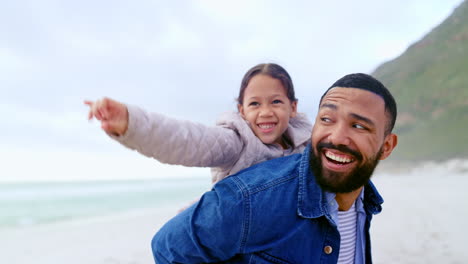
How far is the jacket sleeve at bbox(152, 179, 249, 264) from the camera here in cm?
189

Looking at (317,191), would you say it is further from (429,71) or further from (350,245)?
(429,71)

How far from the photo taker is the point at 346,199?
2301 mm

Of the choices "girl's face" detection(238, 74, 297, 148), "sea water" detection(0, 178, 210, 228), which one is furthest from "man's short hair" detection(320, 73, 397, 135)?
"sea water" detection(0, 178, 210, 228)

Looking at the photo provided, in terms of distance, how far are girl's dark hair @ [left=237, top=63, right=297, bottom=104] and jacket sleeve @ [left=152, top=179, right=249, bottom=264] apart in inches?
41.1

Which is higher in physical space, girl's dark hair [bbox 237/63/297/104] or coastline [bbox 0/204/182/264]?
girl's dark hair [bbox 237/63/297/104]

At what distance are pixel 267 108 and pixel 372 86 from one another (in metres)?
0.78

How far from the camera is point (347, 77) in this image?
86.9 inches

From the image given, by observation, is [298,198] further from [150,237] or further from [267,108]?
[150,237]

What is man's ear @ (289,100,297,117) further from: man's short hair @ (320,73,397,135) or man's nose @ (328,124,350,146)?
man's nose @ (328,124,350,146)

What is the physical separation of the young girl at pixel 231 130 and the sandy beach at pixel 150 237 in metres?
3.24

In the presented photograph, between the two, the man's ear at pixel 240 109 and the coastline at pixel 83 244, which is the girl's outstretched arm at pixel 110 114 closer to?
the man's ear at pixel 240 109

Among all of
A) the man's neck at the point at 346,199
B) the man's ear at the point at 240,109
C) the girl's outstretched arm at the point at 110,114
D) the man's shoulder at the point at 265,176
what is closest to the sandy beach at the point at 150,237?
the man's neck at the point at 346,199

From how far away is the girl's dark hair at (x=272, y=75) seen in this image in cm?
283

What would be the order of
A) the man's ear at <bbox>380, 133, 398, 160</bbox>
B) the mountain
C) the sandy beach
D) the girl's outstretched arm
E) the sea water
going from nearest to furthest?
the girl's outstretched arm, the man's ear at <bbox>380, 133, 398, 160</bbox>, the sandy beach, the sea water, the mountain
